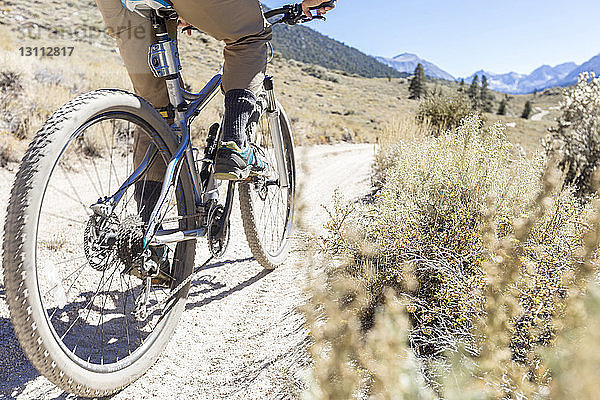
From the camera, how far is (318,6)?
7.64 feet

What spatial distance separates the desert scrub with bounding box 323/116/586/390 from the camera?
61.7 inches

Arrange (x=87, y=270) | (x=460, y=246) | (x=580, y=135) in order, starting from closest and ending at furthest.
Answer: (x=460, y=246) < (x=87, y=270) < (x=580, y=135)

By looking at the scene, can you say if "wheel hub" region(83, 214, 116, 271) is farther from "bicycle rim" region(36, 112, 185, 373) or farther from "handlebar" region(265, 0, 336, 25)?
"handlebar" region(265, 0, 336, 25)

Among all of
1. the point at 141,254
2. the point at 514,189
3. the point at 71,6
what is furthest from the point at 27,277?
the point at 71,6

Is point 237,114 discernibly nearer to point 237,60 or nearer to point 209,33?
point 237,60

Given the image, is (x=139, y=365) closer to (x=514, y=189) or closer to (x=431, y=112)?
(x=514, y=189)

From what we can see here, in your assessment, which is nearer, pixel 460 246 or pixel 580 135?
pixel 460 246

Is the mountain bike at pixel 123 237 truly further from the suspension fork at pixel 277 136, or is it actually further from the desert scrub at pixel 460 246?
the desert scrub at pixel 460 246

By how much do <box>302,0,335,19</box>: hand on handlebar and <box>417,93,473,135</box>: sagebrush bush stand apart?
5454 millimetres

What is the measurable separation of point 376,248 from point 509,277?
4.63 feet

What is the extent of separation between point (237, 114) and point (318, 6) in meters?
0.84

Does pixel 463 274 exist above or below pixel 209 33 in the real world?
below

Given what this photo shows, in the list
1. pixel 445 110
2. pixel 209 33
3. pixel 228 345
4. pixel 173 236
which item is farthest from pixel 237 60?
pixel 445 110

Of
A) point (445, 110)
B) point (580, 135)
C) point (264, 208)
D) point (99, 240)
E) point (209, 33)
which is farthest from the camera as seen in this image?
point (445, 110)
